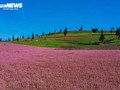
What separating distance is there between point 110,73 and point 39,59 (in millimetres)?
4309

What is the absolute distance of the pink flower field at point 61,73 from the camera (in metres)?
15.0

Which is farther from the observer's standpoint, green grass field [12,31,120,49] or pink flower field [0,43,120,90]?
green grass field [12,31,120,49]

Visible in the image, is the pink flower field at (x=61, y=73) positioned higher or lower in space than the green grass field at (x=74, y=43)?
lower

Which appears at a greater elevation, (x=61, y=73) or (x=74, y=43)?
(x=74, y=43)

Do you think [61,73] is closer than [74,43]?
Yes

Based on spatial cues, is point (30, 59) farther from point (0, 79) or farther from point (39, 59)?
point (0, 79)

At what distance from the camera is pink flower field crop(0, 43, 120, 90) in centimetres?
1497

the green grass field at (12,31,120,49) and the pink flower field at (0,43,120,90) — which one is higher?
the green grass field at (12,31,120,49)

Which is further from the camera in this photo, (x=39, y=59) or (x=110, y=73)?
(x=39, y=59)

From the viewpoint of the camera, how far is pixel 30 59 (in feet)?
60.3

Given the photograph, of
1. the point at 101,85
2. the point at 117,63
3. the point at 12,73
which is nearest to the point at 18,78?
the point at 12,73

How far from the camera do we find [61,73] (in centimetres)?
1595

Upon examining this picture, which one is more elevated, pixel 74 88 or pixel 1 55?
pixel 1 55

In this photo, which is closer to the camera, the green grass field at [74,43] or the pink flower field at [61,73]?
the pink flower field at [61,73]
